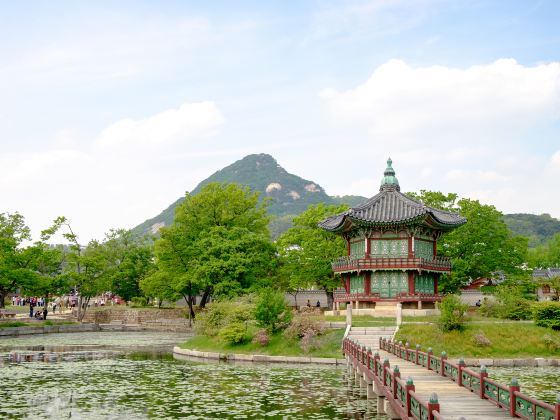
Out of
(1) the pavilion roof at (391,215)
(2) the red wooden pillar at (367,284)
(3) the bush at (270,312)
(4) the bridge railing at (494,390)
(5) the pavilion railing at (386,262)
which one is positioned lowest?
(4) the bridge railing at (494,390)

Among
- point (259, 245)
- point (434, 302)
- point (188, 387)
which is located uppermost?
point (259, 245)

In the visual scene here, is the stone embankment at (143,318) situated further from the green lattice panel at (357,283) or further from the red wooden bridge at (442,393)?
the red wooden bridge at (442,393)

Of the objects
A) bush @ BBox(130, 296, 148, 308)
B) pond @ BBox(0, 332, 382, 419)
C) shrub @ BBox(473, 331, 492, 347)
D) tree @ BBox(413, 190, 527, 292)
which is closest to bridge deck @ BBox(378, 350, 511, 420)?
pond @ BBox(0, 332, 382, 419)

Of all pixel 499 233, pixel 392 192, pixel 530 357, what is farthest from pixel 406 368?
pixel 499 233

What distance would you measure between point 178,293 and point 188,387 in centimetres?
4569

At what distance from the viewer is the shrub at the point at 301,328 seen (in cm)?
4169

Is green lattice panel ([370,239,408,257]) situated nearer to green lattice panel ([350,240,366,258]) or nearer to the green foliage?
green lattice panel ([350,240,366,258])

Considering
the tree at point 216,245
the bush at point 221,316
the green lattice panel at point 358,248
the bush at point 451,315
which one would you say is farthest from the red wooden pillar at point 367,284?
the tree at point 216,245

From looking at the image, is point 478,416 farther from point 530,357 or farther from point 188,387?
point 530,357

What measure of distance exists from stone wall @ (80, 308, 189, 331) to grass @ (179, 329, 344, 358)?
34186 millimetres

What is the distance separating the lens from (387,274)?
5316 cm

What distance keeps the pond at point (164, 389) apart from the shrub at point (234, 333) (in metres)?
4.06

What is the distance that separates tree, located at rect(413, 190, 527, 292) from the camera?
2530 inches

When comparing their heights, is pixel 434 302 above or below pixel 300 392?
above
